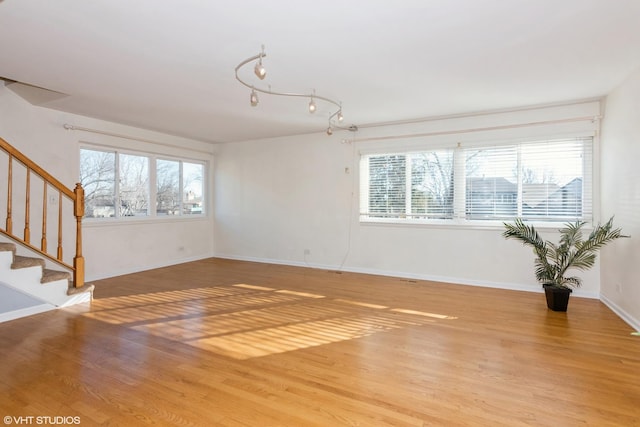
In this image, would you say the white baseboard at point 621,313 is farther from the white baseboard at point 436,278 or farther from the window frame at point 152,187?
the window frame at point 152,187

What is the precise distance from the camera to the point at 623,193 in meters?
3.60

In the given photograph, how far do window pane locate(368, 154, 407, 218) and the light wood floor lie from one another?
1741 mm

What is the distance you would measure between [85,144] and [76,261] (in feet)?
7.01

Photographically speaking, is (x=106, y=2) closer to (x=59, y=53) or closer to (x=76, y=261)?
(x=59, y=53)

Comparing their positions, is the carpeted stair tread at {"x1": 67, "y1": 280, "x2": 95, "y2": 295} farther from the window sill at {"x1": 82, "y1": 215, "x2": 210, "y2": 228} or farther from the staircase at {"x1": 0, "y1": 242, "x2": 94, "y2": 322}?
the window sill at {"x1": 82, "y1": 215, "x2": 210, "y2": 228}

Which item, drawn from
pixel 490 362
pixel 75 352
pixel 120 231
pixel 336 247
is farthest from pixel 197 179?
pixel 490 362

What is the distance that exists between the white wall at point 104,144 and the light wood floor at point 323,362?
54.9 inches

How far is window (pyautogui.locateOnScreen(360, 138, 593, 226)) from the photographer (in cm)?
443

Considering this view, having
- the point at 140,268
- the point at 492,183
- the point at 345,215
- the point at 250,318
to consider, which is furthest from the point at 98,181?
the point at 492,183

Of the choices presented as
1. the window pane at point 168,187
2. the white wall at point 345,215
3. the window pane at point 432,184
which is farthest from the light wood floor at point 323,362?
the window pane at point 168,187

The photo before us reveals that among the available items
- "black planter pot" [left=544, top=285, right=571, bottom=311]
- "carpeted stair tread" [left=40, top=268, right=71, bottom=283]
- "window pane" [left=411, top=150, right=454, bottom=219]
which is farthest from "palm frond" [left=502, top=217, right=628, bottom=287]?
"carpeted stair tread" [left=40, top=268, right=71, bottom=283]

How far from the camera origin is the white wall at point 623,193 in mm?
3307

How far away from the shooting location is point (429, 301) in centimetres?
416

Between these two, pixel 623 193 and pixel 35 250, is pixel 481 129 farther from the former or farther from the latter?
pixel 35 250
